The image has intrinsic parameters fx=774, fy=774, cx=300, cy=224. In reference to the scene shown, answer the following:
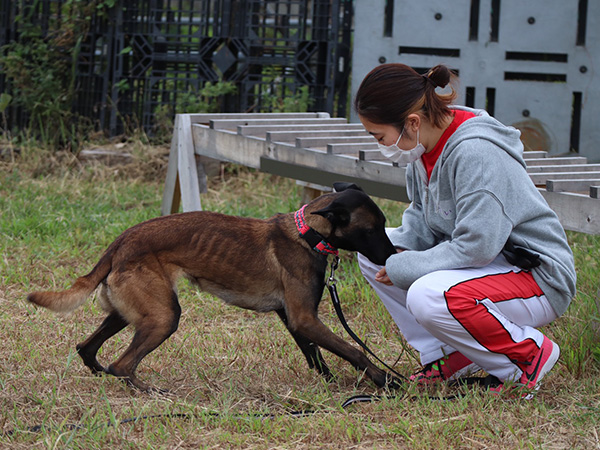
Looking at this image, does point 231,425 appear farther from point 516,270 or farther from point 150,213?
point 150,213

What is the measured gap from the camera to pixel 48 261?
500 cm

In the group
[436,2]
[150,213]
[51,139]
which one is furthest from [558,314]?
[51,139]

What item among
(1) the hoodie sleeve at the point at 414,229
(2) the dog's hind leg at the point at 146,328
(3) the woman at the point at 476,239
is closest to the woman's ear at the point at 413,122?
(3) the woman at the point at 476,239

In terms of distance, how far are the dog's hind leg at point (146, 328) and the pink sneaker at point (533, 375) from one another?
51.8 inches

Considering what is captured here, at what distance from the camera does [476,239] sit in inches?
110

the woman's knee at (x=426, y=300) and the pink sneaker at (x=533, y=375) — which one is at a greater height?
the woman's knee at (x=426, y=300)

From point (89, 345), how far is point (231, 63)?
197 inches

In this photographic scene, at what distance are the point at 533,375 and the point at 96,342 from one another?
5.99 feet

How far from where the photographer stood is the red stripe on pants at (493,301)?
280cm

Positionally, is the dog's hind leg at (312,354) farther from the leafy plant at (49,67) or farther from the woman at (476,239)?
the leafy plant at (49,67)

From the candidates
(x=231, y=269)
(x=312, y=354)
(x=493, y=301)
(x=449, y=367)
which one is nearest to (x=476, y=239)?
(x=493, y=301)

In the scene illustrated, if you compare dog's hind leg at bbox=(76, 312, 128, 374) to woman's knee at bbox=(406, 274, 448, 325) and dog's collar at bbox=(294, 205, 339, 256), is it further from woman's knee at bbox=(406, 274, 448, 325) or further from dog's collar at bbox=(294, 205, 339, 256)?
woman's knee at bbox=(406, 274, 448, 325)

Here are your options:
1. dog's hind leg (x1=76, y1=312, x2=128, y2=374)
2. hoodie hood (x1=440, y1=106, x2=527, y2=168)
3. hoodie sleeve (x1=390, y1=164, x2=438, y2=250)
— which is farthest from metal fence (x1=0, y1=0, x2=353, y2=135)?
hoodie hood (x1=440, y1=106, x2=527, y2=168)

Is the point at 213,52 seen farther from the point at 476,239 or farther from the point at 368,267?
the point at 476,239
